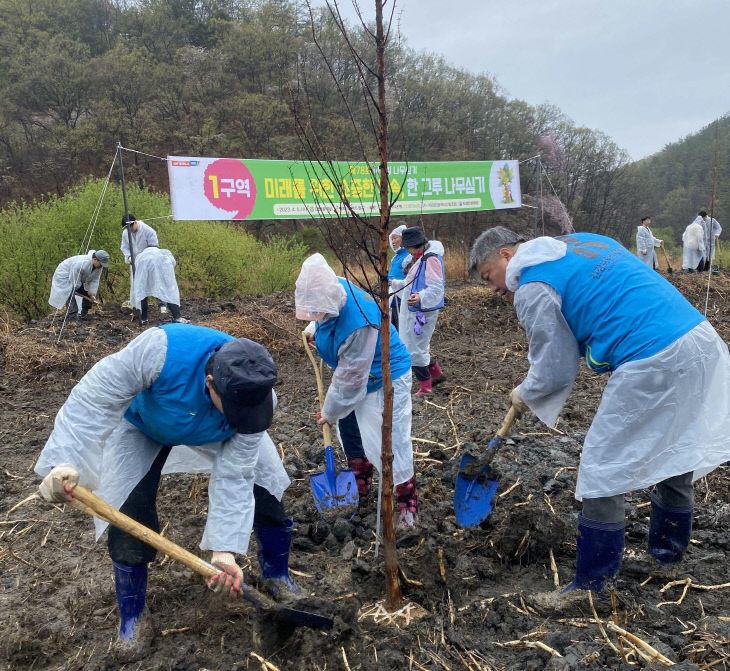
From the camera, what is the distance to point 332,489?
11.5 feet

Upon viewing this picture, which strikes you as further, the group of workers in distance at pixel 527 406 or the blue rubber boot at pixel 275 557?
the blue rubber boot at pixel 275 557

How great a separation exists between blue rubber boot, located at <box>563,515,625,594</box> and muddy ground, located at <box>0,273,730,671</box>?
104 mm

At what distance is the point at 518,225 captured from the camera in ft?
96.7

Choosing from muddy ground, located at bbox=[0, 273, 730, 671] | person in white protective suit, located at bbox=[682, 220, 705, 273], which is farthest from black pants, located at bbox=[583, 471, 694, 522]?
person in white protective suit, located at bbox=[682, 220, 705, 273]

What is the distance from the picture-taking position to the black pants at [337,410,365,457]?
3648mm

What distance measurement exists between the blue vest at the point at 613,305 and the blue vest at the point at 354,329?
889 millimetres

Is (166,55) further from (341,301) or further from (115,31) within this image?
(341,301)

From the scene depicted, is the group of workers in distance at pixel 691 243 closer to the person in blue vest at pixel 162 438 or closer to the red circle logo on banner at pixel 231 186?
the red circle logo on banner at pixel 231 186

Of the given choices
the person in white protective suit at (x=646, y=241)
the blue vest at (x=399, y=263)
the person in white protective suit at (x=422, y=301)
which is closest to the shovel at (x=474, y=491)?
the person in white protective suit at (x=422, y=301)

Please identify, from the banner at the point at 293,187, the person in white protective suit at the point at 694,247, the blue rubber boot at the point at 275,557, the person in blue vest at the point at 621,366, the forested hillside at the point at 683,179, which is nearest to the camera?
the person in blue vest at the point at 621,366

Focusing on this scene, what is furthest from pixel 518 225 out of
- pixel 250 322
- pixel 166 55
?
pixel 250 322

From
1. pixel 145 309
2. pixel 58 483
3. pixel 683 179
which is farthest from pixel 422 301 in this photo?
pixel 683 179

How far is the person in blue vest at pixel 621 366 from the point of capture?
2.42 m

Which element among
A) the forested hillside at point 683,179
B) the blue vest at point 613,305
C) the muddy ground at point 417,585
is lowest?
the muddy ground at point 417,585
